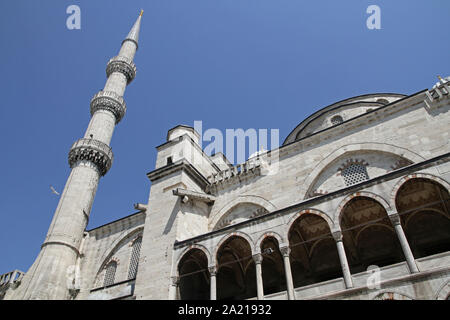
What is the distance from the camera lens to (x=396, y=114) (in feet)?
39.9

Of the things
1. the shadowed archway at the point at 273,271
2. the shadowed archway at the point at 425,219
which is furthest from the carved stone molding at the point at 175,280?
the shadowed archway at the point at 425,219

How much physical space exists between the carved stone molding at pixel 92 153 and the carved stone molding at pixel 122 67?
699cm

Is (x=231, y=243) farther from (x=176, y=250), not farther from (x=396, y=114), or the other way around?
(x=396, y=114)

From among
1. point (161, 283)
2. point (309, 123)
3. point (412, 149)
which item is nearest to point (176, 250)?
point (161, 283)

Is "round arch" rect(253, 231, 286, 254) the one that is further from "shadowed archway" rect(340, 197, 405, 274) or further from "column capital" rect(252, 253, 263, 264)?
"shadowed archway" rect(340, 197, 405, 274)

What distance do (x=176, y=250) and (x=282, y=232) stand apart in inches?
148

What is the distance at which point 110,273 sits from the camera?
1661cm

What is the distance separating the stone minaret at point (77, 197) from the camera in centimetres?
1492

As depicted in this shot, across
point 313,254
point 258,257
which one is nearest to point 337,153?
point 313,254

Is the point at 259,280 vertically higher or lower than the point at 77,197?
lower

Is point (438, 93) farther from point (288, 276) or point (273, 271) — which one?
point (273, 271)

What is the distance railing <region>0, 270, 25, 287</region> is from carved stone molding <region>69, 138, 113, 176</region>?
6.31m

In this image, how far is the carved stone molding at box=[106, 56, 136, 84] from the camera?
24.5 m

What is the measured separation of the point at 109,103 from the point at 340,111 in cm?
1359
